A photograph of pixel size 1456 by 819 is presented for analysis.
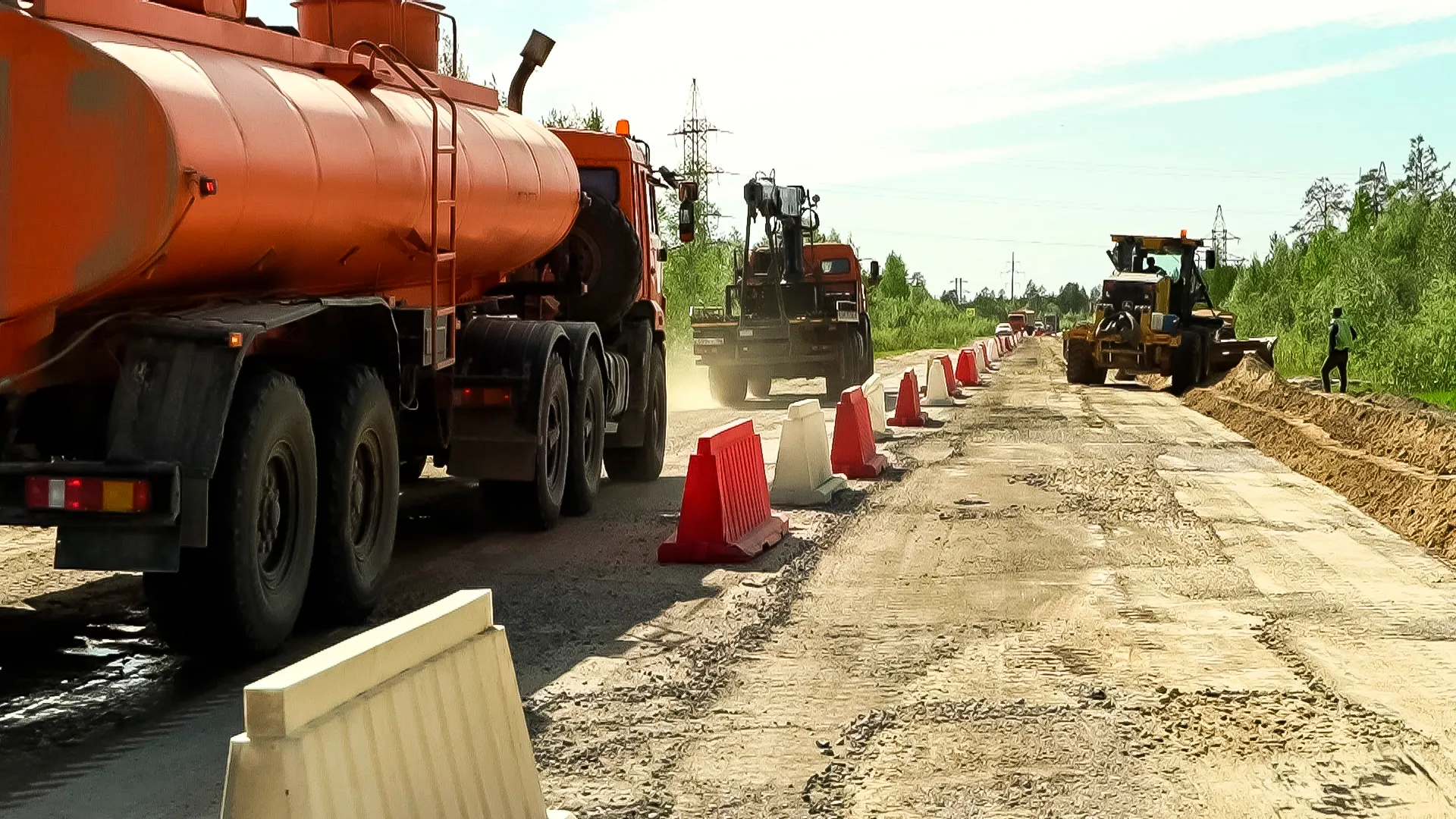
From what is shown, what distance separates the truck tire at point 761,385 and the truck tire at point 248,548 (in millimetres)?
21695

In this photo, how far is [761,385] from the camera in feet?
99.5

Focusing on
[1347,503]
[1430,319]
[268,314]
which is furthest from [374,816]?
[1430,319]

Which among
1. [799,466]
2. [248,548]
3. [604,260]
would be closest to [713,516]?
[799,466]

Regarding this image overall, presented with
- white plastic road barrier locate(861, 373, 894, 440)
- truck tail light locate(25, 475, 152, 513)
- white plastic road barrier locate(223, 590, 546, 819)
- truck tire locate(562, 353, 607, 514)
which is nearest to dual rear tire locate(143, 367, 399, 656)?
truck tail light locate(25, 475, 152, 513)

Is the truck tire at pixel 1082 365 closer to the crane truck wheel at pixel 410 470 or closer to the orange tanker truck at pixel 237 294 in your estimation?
the crane truck wheel at pixel 410 470

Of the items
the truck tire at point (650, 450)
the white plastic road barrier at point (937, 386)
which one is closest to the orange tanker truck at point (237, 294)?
the truck tire at point (650, 450)

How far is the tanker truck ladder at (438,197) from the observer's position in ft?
32.0

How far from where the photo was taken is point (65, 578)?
9648 mm

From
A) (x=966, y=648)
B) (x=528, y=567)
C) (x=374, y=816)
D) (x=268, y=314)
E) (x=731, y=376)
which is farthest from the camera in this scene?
(x=731, y=376)

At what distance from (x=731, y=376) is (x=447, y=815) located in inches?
997

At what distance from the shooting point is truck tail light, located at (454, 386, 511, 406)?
11.3m

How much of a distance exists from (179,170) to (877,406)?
1435 centimetres

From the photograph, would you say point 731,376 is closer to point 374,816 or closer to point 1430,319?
point 1430,319

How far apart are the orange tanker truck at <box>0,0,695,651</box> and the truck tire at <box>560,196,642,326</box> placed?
9.66 ft
